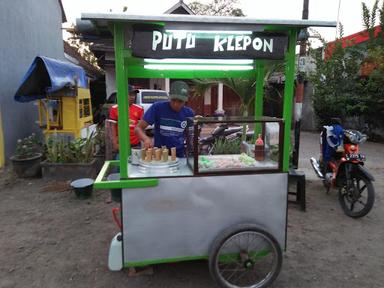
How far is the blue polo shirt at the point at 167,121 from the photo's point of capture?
3.59m

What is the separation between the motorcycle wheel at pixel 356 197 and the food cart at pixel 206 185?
6.14 feet

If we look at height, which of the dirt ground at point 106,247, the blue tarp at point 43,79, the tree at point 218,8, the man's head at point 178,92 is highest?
the tree at point 218,8

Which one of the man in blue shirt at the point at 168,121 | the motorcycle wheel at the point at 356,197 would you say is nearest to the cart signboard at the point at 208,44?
the man in blue shirt at the point at 168,121

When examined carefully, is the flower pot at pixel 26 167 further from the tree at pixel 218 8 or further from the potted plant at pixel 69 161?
the tree at pixel 218 8

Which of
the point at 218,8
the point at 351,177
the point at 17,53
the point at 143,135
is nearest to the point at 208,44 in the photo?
the point at 143,135

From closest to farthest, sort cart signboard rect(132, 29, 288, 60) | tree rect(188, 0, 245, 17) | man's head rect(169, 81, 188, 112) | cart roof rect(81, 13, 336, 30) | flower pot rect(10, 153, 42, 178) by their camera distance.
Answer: cart roof rect(81, 13, 336, 30) → cart signboard rect(132, 29, 288, 60) → man's head rect(169, 81, 188, 112) → flower pot rect(10, 153, 42, 178) → tree rect(188, 0, 245, 17)

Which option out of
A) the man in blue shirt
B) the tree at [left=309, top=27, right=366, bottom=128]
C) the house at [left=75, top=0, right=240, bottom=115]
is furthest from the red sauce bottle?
the house at [left=75, top=0, right=240, bottom=115]

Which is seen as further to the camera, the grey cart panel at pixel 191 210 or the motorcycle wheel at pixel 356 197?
the motorcycle wheel at pixel 356 197

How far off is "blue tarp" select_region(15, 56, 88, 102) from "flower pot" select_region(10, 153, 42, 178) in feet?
4.31

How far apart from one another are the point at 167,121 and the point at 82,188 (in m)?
2.16

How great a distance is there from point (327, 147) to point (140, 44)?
378 centimetres

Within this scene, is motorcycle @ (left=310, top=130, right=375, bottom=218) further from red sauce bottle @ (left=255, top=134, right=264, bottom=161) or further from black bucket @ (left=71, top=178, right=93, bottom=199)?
black bucket @ (left=71, top=178, right=93, bottom=199)

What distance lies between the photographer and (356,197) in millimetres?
4383

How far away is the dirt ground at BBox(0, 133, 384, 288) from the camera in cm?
301
